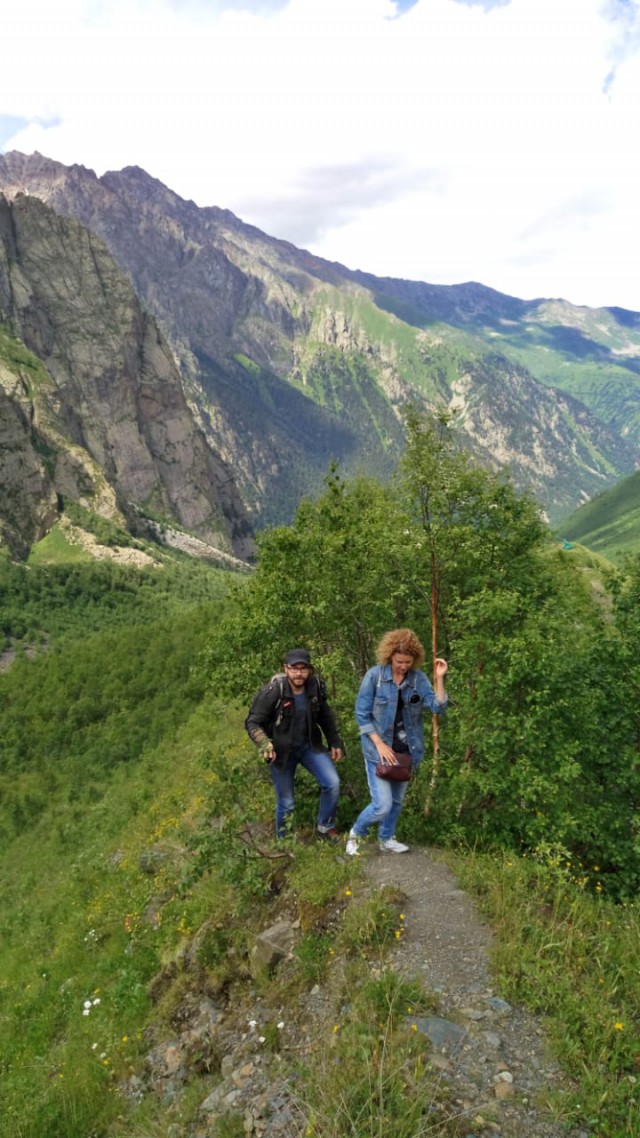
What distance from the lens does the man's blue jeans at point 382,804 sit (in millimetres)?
8805

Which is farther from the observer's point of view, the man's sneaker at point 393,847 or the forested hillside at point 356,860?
the man's sneaker at point 393,847

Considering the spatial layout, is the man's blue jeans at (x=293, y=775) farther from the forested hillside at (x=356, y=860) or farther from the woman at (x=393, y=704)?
the woman at (x=393, y=704)

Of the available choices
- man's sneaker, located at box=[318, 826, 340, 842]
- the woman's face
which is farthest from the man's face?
man's sneaker, located at box=[318, 826, 340, 842]

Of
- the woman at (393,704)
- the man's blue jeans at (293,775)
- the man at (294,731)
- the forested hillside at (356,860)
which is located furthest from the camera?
the man's blue jeans at (293,775)

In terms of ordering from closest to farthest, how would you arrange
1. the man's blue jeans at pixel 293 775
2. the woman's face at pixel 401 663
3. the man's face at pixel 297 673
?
the woman's face at pixel 401 663
the man's face at pixel 297 673
the man's blue jeans at pixel 293 775

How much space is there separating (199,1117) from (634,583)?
33.7 ft

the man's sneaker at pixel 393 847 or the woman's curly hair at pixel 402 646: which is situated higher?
the woman's curly hair at pixel 402 646

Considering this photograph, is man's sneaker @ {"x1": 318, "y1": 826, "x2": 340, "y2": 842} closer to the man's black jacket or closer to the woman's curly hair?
the man's black jacket

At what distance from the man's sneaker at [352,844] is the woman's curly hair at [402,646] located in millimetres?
2780

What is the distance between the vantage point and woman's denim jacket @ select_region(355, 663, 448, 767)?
850 centimetres

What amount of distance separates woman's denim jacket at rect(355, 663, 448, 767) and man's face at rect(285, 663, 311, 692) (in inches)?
33.8

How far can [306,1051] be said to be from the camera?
6230 millimetres

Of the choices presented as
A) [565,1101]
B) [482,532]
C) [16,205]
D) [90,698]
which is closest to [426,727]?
[482,532]

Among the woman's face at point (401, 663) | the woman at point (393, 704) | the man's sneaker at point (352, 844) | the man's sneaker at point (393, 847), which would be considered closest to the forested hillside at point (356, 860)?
the man's sneaker at point (352, 844)
